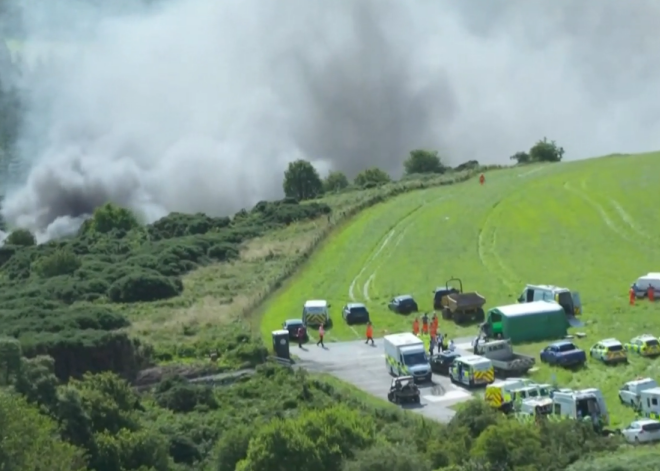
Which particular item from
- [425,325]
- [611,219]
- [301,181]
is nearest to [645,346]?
[425,325]

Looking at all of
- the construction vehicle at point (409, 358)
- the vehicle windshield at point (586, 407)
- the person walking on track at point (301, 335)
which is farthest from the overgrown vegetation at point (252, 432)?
the person walking on track at point (301, 335)

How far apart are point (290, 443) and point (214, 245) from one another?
49195 millimetres

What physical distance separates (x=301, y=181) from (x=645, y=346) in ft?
274

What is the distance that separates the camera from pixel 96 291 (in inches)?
2547

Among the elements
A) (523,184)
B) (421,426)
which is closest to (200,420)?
(421,426)

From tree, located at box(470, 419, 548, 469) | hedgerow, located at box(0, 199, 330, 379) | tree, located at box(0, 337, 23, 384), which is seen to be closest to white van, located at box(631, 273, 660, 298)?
hedgerow, located at box(0, 199, 330, 379)

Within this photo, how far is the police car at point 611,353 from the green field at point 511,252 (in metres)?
0.38

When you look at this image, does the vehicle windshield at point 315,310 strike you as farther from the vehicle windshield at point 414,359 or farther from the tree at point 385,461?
the tree at point 385,461

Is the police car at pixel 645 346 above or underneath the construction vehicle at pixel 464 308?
underneath

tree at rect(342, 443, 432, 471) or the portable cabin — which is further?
the portable cabin

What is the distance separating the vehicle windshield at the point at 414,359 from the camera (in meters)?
41.9

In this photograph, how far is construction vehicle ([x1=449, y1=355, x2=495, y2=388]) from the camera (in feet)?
132

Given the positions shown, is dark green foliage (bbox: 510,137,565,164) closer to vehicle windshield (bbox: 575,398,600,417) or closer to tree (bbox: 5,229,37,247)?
tree (bbox: 5,229,37,247)

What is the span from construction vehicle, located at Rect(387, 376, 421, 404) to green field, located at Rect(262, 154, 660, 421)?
438cm
